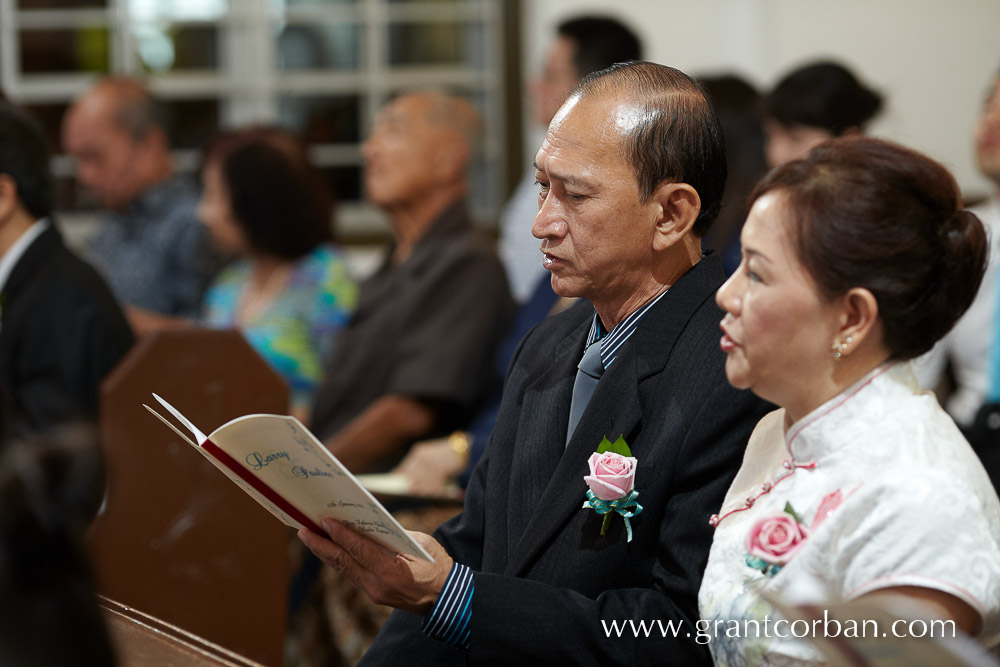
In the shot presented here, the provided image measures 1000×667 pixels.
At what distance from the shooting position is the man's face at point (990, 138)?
3262 millimetres

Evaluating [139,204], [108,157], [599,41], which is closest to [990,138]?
[599,41]

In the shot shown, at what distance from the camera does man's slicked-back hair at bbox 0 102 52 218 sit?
2.87 meters

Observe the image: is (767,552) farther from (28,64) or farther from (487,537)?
(28,64)

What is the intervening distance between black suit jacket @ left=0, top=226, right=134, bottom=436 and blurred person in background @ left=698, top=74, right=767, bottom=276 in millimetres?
1605

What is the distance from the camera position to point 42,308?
2.73m

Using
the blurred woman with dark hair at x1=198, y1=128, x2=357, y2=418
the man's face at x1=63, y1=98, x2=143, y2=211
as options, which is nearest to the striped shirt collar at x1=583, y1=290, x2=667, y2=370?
the blurred woman with dark hair at x1=198, y1=128, x2=357, y2=418

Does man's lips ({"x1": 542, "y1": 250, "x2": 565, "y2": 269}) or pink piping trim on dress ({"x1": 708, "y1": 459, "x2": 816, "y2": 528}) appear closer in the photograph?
pink piping trim on dress ({"x1": 708, "y1": 459, "x2": 816, "y2": 528})

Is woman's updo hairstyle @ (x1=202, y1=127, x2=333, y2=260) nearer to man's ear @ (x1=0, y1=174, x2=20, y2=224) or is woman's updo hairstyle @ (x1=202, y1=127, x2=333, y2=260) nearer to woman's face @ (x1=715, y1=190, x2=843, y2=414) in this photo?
man's ear @ (x1=0, y1=174, x2=20, y2=224)

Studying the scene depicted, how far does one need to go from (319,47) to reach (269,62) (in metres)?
0.29

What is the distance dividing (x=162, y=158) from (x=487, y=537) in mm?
3990

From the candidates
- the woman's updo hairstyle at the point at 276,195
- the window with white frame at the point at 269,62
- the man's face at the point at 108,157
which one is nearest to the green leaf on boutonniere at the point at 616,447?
the woman's updo hairstyle at the point at 276,195

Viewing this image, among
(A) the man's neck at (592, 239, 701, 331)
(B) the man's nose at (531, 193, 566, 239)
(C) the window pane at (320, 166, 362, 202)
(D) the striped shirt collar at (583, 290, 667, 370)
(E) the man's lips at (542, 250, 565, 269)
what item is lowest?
(C) the window pane at (320, 166, 362, 202)

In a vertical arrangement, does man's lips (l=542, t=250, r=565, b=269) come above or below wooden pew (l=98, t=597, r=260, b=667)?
above

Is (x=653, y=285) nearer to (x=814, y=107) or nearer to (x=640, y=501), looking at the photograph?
(x=640, y=501)
